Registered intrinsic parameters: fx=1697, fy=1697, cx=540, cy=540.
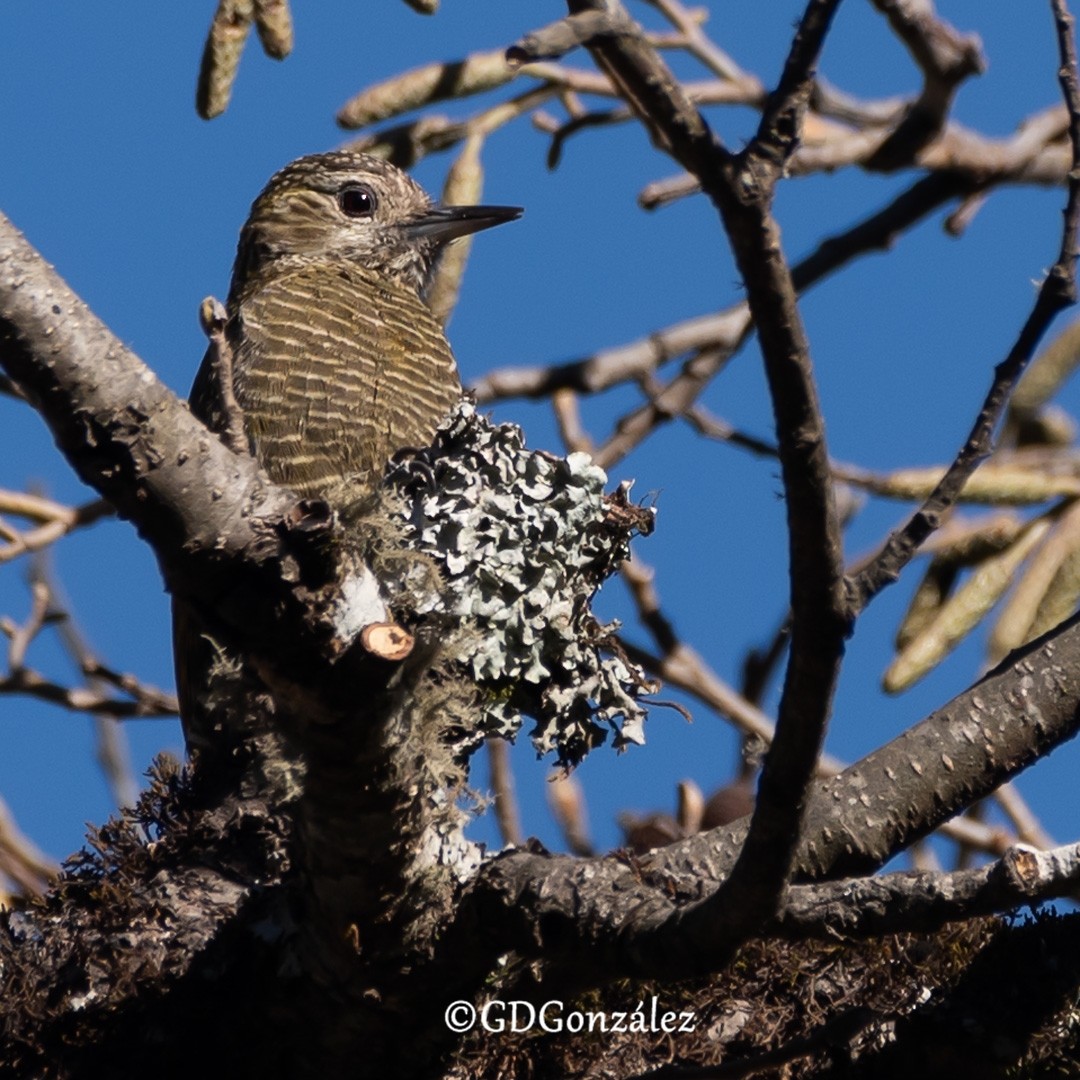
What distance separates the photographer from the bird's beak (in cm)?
507

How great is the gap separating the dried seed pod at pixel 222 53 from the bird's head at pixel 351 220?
114 centimetres

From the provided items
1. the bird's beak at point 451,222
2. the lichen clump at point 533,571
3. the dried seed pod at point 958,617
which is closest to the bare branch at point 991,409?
the lichen clump at point 533,571

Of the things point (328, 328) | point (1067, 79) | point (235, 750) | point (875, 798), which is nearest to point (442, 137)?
point (328, 328)

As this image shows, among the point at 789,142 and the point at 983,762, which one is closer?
the point at 789,142

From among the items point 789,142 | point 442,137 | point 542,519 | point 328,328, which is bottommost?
point 789,142

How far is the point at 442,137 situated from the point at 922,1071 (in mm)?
2952

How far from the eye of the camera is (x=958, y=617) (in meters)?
3.95

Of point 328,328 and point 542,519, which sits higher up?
point 328,328

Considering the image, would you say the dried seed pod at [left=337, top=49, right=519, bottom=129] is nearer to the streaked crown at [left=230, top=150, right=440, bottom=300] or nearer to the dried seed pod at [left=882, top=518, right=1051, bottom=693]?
the streaked crown at [left=230, top=150, right=440, bottom=300]

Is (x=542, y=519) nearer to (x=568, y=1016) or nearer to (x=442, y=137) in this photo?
(x=568, y=1016)

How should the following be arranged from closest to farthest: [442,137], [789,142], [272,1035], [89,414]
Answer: [789,142] → [89,414] → [272,1035] → [442,137]

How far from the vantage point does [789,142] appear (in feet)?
5.71

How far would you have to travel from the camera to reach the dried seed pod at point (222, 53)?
396 cm

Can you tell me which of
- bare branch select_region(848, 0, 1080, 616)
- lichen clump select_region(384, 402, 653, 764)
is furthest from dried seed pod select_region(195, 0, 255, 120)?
bare branch select_region(848, 0, 1080, 616)
